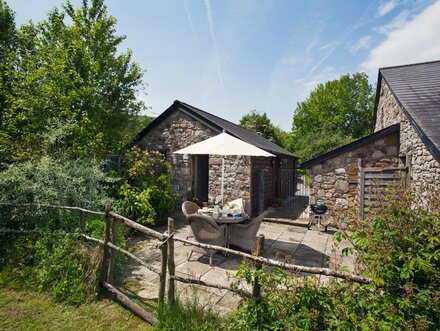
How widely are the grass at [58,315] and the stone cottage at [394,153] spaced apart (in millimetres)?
4821

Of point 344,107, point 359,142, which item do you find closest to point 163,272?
point 359,142

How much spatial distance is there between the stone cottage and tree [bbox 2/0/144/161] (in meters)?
7.60

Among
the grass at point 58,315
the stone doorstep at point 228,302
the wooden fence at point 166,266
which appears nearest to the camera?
the wooden fence at point 166,266

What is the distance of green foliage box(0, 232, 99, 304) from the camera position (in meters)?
3.60

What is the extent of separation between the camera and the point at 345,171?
25.0ft

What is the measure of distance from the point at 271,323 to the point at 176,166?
8241mm

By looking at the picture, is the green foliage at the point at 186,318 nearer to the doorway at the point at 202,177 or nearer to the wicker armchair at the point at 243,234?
the wicker armchair at the point at 243,234

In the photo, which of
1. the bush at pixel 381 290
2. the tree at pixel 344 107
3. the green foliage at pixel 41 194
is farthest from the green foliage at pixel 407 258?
the tree at pixel 344 107

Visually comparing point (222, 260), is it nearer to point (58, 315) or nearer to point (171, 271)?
point (171, 271)

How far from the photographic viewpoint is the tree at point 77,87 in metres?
7.48

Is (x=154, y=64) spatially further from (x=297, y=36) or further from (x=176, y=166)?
(x=297, y=36)

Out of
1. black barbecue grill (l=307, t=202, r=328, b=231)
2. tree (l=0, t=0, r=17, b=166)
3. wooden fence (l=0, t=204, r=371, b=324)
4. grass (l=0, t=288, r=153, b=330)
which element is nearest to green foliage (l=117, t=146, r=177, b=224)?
wooden fence (l=0, t=204, r=371, b=324)

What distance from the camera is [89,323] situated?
3.08 m

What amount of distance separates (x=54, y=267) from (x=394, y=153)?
9078 mm
